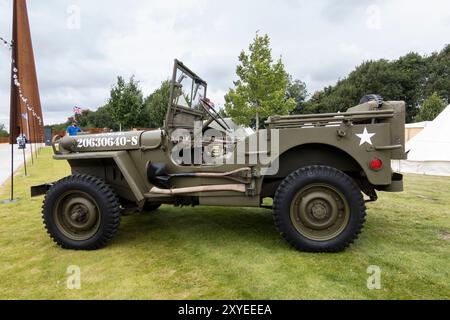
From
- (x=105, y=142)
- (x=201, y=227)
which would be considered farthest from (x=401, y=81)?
(x=105, y=142)

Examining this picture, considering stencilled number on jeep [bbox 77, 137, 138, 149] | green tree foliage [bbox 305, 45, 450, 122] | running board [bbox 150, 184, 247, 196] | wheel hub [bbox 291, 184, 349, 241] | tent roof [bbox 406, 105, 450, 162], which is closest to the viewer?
wheel hub [bbox 291, 184, 349, 241]

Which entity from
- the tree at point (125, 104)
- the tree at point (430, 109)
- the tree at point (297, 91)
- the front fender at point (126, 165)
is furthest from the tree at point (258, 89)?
the tree at point (297, 91)

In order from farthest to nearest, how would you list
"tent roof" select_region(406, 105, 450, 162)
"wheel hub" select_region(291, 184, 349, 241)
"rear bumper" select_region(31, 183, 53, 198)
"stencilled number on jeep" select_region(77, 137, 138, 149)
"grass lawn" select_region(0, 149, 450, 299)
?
"tent roof" select_region(406, 105, 450, 162) < "rear bumper" select_region(31, 183, 53, 198) < "stencilled number on jeep" select_region(77, 137, 138, 149) < "wheel hub" select_region(291, 184, 349, 241) < "grass lawn" select_region(0, 149, 450, 299)

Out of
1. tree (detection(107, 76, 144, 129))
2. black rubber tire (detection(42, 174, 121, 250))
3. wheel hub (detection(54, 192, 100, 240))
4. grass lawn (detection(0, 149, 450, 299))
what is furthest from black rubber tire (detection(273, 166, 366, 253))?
tree (detection(107, 76, 144, 129))

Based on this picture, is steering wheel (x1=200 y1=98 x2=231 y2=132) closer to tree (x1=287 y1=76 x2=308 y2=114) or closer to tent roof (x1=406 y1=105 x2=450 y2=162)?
tent roof (x1=406 y1=105 x2=450 y2=162)

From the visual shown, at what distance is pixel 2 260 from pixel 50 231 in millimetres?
531

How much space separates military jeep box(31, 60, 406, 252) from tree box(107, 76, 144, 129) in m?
22.0

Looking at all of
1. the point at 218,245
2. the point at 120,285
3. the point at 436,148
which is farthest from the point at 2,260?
the point at 436,148

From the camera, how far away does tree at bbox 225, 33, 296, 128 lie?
786 inches

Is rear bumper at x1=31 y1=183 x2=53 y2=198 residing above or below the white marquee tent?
below

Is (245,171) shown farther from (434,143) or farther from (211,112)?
(434,143)
